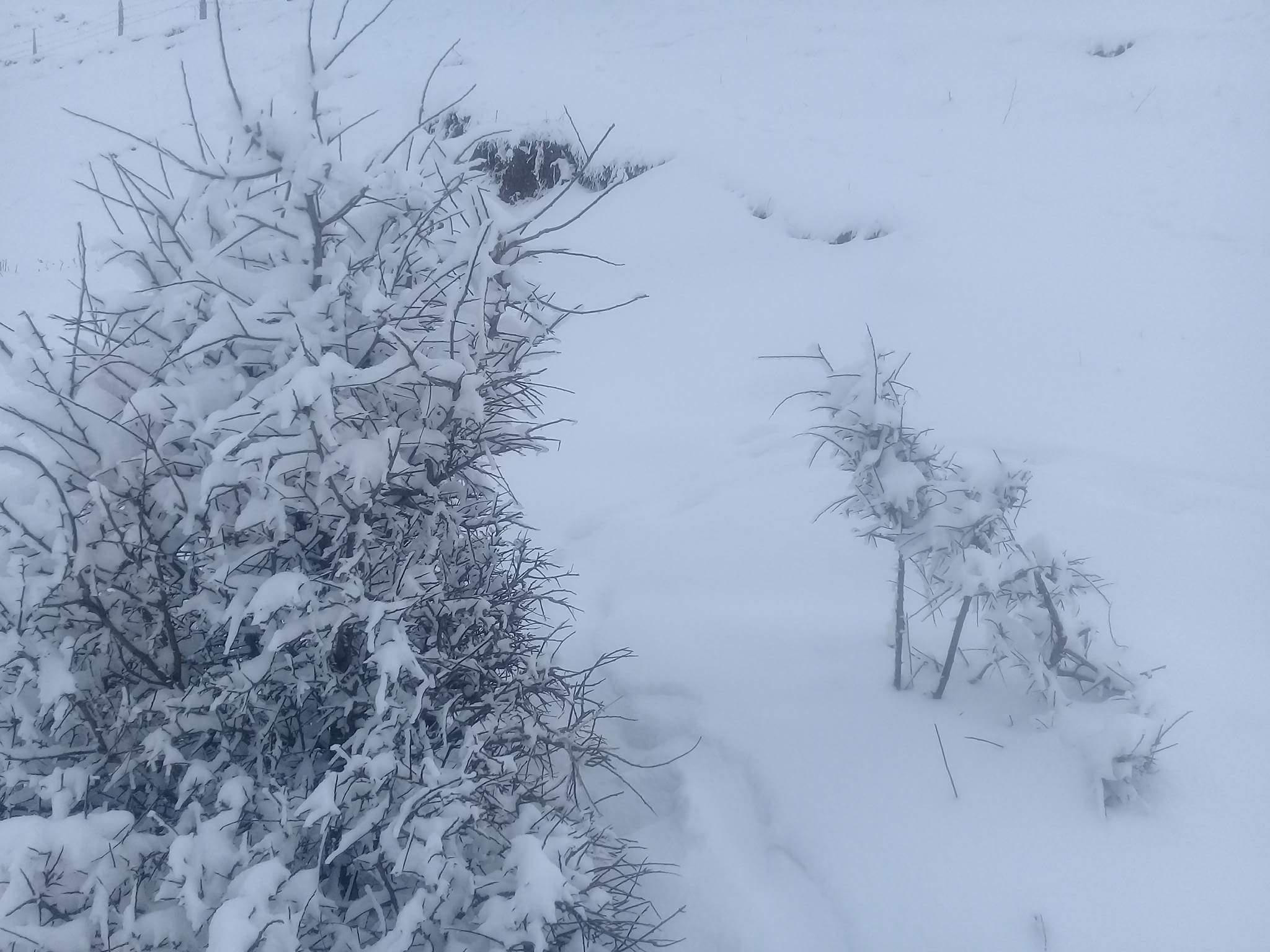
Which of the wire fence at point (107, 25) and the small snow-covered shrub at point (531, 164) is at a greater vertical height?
the wire fence at point (107, 25)

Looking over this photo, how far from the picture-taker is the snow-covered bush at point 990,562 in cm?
260

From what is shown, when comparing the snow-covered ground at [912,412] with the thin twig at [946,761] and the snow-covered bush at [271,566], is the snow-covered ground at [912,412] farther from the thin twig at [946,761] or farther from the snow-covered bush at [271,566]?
the snow-covered bush at [271,566]

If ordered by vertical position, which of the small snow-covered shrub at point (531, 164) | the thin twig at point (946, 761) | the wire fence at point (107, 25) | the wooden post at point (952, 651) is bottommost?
the thin twig at point (946, 761)

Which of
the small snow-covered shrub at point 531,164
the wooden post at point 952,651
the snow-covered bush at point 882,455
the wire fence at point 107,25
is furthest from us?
the wire fence at point 107,25

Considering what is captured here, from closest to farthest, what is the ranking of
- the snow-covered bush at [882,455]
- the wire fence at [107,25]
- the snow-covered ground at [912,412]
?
the snow-covered ground at [912,412], the snow-covered bush at [882,455], the wire fence at [107,25]

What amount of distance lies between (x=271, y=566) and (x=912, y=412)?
13.2 feet

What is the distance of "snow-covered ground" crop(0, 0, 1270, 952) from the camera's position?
251 centimetres

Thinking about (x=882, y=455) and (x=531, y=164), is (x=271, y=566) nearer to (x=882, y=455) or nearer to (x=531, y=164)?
(x=882, y=455)

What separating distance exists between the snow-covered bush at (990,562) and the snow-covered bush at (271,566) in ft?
3.65

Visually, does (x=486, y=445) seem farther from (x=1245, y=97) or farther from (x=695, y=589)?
(x=1245, y=97)

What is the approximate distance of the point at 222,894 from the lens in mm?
1777

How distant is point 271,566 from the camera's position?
6.41 feet

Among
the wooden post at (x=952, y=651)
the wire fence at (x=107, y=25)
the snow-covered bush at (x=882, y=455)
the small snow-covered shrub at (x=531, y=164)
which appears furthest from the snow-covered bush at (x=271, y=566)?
the wire fence at (x=107, y=25)

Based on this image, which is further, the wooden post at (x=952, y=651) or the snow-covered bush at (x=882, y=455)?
the wooden post at (x=952, y=651)
